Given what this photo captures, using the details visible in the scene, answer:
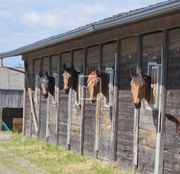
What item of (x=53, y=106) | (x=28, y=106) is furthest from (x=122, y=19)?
(x=28, y=106)

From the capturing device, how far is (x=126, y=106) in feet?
43.3

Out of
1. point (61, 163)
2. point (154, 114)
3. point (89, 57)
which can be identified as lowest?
point (61, 163)

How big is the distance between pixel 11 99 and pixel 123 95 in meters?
30.7

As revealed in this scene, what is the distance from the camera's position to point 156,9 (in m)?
9.48

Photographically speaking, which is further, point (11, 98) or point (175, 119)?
point (11, 98)

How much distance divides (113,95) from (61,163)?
2133mm

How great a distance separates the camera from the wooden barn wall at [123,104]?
10773 millimetres

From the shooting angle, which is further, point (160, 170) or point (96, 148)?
point (96, 148)

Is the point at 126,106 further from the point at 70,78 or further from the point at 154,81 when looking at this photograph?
the point at 70,78

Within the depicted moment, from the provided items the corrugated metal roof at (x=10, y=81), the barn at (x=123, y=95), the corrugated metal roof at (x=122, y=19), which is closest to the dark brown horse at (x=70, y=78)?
the barn at (x=123, y=95)

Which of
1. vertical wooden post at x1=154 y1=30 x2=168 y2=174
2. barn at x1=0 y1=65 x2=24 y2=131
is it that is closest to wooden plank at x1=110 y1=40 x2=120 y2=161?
vertical wooden post at x1=154 y1=30 x2=168 y2=174

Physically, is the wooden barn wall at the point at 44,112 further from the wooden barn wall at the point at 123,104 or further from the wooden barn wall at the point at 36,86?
the wooden barn wall at the point at 123,104

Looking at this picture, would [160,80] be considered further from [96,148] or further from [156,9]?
[96,148]

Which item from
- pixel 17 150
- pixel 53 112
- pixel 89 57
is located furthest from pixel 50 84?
pixel 89 57
